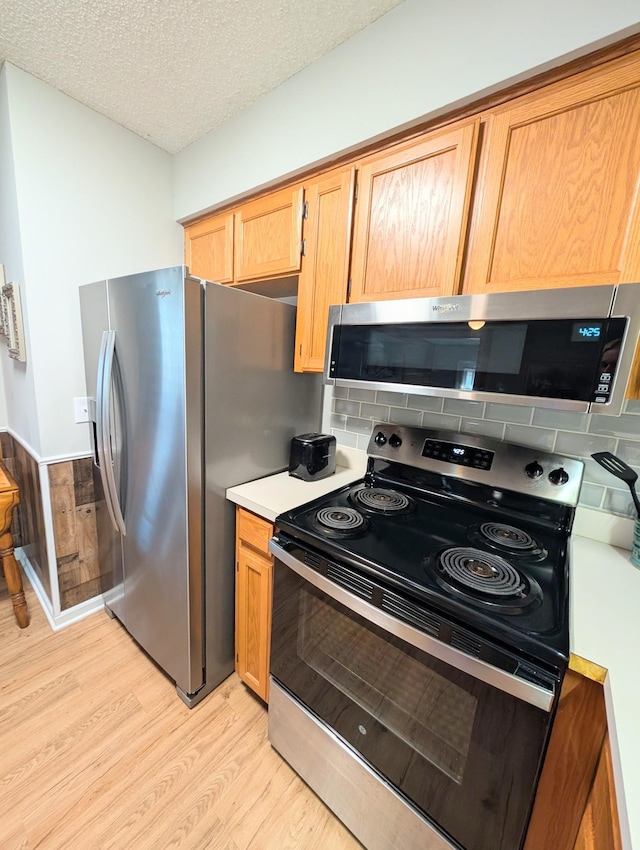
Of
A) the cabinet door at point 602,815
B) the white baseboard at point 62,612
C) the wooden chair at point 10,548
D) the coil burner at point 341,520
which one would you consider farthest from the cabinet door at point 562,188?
the white baseboard at point 62,612

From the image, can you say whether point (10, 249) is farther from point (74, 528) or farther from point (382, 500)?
point (382, 500)

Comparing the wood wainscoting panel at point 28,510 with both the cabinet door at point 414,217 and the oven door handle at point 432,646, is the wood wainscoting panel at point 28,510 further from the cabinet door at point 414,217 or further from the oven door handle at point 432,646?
the cabinet door at point 414,217

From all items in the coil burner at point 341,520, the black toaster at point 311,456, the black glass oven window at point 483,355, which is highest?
the black glass oven window at point 483,355

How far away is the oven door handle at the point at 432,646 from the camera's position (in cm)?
66

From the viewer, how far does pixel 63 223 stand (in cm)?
165

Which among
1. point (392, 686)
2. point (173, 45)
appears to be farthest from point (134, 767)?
point (173, 45)

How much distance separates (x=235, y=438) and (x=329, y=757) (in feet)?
3.69

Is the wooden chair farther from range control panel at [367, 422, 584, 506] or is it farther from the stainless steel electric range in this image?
range control panel at [367, 422, 584, 506]

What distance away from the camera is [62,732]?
1350mm

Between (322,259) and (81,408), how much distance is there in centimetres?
146

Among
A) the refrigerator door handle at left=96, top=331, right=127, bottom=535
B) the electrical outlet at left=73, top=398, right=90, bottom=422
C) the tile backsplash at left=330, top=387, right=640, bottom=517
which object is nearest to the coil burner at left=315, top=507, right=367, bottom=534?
the tile backsplash at left=330, top=387, right=640, bottom=517

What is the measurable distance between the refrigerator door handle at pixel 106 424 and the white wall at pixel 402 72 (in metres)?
0.98

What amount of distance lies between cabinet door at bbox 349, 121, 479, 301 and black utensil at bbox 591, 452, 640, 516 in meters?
0.71

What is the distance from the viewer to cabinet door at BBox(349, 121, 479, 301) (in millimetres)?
1061
